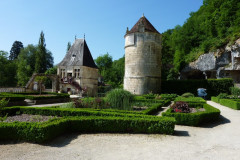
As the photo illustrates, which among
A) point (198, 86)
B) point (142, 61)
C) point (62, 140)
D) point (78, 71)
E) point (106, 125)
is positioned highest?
point (142, 61)

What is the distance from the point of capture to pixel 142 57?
20578mm

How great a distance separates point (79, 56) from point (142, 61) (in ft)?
33.4

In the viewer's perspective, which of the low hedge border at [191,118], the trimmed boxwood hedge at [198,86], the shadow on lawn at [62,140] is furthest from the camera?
the trimmed boxwood hedge at [198,86]

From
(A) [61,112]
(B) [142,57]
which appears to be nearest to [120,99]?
(A) [61,112]

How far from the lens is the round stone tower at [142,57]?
20484mm

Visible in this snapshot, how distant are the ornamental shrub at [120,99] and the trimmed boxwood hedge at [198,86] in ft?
47.7

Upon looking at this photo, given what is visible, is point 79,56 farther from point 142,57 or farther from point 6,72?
point 6,72

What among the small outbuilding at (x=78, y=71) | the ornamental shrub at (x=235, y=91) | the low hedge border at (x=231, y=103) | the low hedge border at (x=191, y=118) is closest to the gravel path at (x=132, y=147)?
the low hedge border at (x=191, y=118)

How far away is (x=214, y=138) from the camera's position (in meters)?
5.42

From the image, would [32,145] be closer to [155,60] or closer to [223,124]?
[223,124]

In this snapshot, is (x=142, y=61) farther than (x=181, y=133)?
Yes

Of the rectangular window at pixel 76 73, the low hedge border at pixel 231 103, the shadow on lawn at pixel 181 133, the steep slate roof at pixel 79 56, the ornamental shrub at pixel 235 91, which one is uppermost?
the steep slate roof at pixel 79 56

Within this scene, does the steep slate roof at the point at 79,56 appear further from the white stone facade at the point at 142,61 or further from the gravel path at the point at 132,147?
the gravel path at the point at 132,147

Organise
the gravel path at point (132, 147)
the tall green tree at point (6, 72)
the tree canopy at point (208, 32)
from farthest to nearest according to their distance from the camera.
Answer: the tall green tree at point (6, 72) < the tree canopy at point (208, 32) < the gravel path at point (132, 147)
